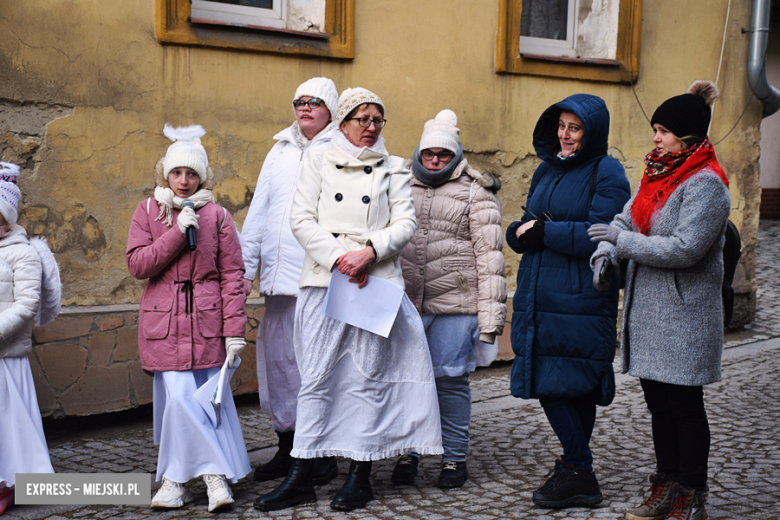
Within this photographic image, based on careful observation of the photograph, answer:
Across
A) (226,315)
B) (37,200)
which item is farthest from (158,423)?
(37,200)

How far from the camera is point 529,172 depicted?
24.1ft

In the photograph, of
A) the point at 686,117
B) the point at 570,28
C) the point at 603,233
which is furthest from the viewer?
the point at 570,28

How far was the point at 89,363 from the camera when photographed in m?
→ 5.32

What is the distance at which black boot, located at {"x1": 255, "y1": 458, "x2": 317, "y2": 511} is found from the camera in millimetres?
3736

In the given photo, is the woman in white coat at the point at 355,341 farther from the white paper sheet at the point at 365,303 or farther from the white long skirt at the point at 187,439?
the white long skirt at the point at 187,439

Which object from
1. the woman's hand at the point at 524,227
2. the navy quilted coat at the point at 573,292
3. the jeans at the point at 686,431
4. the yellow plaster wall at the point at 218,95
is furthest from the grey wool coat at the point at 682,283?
the yellow plaster wall at the point at 218,95

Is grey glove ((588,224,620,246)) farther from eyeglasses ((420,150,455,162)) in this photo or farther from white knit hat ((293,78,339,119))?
white knit hat ((293,78,339,119))

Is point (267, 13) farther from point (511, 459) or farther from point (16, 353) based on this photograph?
point (511, 459)

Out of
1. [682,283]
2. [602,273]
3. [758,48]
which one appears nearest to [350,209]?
[602,273]

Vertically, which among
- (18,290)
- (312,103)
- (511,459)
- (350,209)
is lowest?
(511,459)

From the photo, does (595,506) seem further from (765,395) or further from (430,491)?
(765,395)

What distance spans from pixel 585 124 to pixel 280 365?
199 centimetres

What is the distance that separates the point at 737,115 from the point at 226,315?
6.30 metres

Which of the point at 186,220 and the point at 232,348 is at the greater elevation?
the point at 186,220
